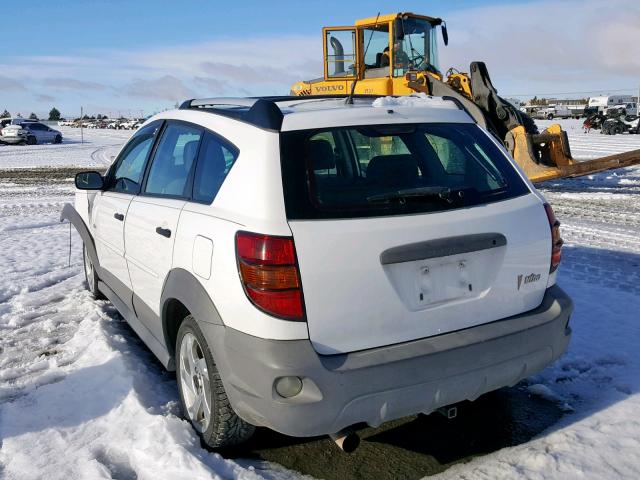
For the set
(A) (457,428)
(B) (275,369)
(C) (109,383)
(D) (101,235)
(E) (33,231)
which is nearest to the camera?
(B) (275,369)

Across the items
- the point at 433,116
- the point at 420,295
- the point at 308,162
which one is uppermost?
the point at 433,116

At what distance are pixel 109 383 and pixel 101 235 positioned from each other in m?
1.49

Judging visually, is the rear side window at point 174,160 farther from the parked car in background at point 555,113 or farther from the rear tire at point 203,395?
the parked car in background at point 555,113

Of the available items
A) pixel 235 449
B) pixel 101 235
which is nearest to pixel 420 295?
pixel 235 449

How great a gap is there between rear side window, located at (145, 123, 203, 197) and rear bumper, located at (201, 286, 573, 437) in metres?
1.08

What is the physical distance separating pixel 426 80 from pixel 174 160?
9.99 m

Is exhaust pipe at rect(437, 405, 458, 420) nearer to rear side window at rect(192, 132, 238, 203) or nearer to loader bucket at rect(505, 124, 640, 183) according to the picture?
rear side window at rect(192, 132, 238, 203)

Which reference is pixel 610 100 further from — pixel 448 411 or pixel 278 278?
pixel 278 278

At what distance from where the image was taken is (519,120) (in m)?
12.5

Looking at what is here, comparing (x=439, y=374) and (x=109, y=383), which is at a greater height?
(x=439, y=374)

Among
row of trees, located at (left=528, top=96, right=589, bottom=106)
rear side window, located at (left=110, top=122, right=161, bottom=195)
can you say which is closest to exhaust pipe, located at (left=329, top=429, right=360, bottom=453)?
rear side window, located at (left=110, top=122, right=161, bottom=195)

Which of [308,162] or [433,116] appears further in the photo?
[433,116]

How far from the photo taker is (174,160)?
384cm

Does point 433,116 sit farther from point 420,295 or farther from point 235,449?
point 235,449
